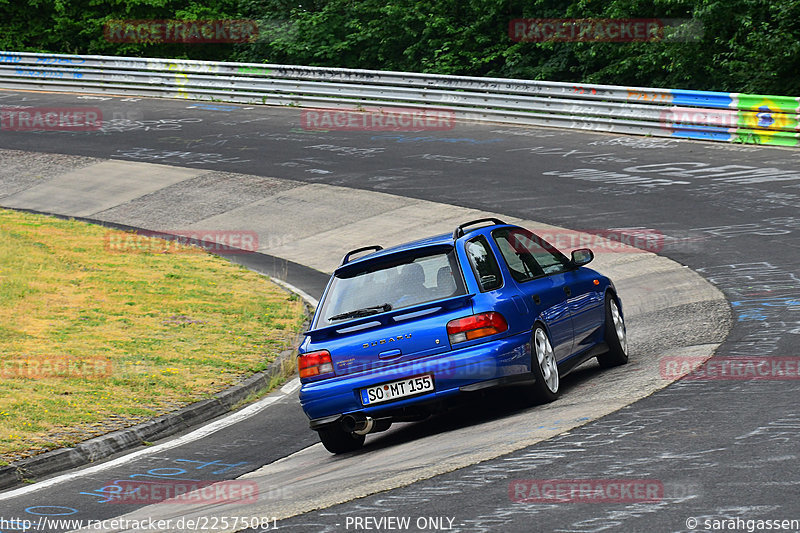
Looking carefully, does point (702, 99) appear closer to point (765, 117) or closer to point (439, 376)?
point (765, 117)

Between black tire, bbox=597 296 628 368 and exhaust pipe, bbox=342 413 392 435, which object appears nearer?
exhaust pipe, bbox=342 413 392 435

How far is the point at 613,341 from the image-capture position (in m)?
10.2

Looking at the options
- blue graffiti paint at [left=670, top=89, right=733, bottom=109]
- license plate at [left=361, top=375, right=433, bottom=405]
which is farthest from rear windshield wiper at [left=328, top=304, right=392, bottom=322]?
blue graffiti paint at [left=670, top=89, right=733, bottom=109]

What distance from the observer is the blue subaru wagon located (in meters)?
8.39

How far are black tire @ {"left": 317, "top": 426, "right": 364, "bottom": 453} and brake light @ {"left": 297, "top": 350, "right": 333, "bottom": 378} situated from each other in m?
0.45

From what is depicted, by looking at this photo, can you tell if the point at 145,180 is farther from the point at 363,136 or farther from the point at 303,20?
the point at 303,20

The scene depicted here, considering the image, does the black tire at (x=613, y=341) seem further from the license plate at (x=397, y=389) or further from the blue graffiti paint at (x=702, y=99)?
the blue graffiti paint at (x=702, y=99)

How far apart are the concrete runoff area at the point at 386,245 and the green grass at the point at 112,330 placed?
2076mm

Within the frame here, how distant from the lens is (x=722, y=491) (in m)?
5.85

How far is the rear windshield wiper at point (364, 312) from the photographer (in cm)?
866

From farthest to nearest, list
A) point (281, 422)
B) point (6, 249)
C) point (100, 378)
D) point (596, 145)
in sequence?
1. point (596, 145)
2. point (6, 249)
3. point (100, 378)
4. point (281, 422)

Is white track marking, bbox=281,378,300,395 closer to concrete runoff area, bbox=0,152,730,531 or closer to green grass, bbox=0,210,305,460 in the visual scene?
green grass, bbox=0,210,305,460

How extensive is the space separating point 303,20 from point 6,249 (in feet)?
68.9

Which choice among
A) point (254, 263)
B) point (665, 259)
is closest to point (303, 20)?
point (254, 263)
